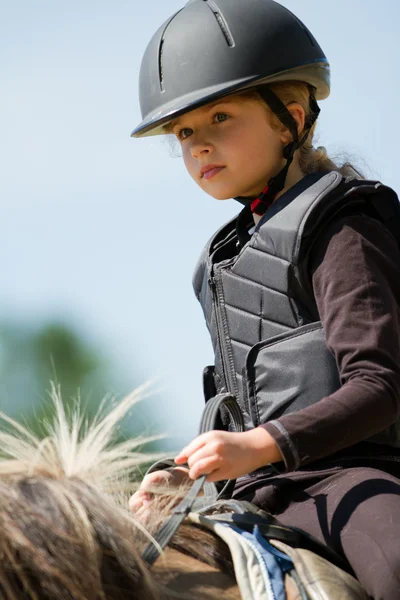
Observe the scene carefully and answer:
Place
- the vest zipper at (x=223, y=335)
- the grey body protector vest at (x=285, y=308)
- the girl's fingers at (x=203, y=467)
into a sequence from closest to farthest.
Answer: the girl's fingers at (x=203, y=467)
the grey body protector vest at (x=285, y=308)
the vest zipper at (x=223, y=335)

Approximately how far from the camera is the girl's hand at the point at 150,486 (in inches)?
92.4

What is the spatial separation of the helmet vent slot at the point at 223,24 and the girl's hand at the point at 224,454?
5.13 feet

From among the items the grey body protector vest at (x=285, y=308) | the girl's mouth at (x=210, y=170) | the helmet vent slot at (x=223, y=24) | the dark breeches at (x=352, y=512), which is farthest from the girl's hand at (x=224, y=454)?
the helmet vent slot at (x=223, y=24)

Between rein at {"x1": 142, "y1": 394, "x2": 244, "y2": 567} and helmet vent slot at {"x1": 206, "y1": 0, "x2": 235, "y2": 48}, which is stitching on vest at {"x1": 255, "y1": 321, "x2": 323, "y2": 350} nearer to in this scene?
rein at {"x1": 142, "y1": 394, "x2": 244, "y2": 567}

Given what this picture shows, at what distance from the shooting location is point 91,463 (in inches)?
85.0

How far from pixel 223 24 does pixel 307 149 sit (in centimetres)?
54

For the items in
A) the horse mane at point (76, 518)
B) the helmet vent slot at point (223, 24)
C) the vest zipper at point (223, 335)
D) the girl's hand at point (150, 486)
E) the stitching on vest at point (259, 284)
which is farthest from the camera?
the helmet vent slot at point (223, 24)

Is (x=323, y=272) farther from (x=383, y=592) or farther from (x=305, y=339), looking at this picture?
(x=383, y=592)

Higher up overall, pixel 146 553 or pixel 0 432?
pixel 0 432

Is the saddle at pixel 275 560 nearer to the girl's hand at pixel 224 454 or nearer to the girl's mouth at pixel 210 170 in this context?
the girl's hand at pixel 224 454

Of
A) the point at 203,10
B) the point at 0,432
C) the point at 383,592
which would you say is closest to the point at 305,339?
the point at 383,592

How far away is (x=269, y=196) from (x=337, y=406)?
1024mm

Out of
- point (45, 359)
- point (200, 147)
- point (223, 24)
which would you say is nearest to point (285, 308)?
point (200, 147)

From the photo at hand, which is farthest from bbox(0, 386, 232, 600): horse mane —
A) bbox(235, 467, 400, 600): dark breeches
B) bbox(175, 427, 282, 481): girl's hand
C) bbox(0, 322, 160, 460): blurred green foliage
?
bbox(0, 322, 160, 460): blurred green foliage
